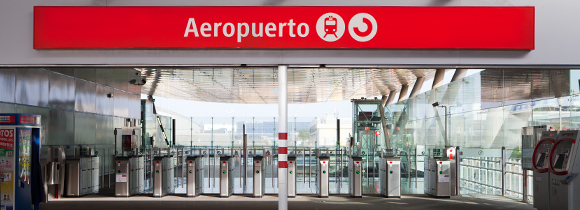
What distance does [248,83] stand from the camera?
18125 mm

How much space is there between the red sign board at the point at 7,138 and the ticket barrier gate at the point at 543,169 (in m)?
8.61

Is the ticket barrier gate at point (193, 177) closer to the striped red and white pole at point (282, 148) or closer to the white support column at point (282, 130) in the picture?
the white support column at point (282, 130)

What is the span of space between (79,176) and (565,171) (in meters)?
9.20

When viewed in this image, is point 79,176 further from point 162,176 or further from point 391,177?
point 391,177

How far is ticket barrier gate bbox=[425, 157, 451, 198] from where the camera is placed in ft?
36.4

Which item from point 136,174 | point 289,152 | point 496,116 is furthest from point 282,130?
point 496,116

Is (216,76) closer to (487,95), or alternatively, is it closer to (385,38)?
(487,95)

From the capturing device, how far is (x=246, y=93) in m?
21.0

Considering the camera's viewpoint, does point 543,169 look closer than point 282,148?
No

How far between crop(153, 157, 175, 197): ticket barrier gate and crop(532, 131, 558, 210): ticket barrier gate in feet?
23.7

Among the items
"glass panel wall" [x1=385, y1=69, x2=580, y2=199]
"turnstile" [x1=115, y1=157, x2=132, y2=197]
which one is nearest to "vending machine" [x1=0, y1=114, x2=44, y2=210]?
"turnstile" [x1=115, y1=157, x2=132, y2=197]

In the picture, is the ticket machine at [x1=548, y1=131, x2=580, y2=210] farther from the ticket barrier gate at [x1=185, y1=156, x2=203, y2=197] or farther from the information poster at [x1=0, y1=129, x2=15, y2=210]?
the information poster at [x1=0, y1=129, x2=15, y2=210]

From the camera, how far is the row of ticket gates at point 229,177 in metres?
10.9

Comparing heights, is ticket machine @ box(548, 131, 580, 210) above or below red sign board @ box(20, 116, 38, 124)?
below
